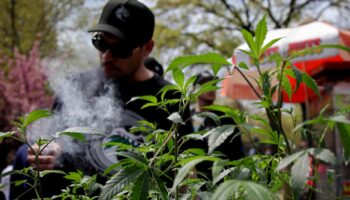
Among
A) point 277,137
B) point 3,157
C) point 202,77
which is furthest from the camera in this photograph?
point 3,157

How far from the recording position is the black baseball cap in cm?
229

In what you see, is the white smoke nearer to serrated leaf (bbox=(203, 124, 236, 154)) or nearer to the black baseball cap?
the black baseball cap

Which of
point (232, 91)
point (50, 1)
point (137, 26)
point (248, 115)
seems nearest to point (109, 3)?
point (137, 26)

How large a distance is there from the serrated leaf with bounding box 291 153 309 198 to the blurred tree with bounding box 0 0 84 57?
19298mm

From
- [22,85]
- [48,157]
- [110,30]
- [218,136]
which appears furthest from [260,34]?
[22,85]

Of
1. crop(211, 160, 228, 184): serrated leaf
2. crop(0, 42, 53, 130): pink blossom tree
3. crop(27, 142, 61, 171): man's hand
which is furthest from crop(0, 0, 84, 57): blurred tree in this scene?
crop(211, 160, 228, 184): serrated leaf

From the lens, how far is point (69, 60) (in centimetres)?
268

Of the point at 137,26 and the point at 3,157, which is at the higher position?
the point at 137,26

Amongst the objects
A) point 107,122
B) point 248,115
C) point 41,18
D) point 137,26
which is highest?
point 41,18

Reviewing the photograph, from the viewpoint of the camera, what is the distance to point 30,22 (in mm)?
19766

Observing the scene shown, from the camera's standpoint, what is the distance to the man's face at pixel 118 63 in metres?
2.27

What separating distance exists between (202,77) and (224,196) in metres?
3.72

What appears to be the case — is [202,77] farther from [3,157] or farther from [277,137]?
[277,137]

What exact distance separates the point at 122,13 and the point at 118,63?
0.24 metres
